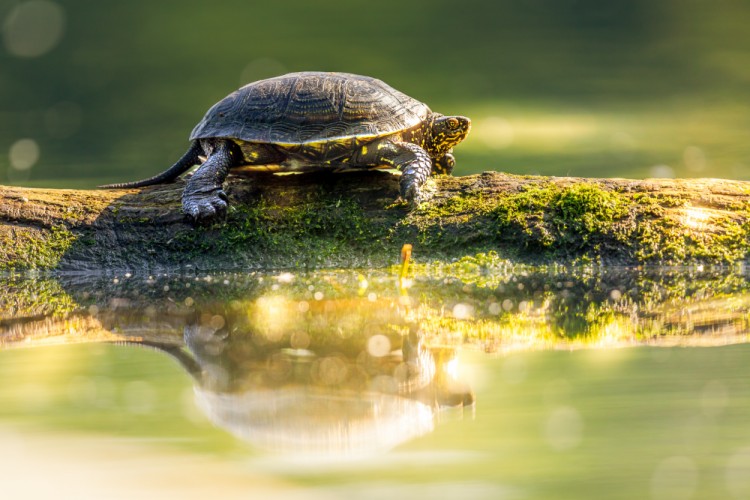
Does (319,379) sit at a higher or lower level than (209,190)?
lower

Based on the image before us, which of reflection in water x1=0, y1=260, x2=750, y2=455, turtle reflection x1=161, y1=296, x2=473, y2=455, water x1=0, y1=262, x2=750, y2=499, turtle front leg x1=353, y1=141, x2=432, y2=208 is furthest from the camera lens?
turtle front leg x1=353, y1=141, x2=432, y2=208

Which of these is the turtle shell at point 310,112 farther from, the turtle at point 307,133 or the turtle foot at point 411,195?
the turtle foot at point 411,195

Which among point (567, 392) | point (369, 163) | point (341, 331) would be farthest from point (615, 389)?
point (369, 163)

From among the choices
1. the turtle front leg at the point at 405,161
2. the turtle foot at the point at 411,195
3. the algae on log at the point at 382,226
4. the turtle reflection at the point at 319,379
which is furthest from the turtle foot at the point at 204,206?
the turtle reflection at the point at 319,379

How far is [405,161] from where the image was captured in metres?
6.69

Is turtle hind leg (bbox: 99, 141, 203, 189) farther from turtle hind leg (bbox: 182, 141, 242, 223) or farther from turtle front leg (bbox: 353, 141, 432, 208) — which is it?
turtle front leg (bbox: 353, 141, 432, 208)

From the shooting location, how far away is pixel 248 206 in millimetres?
6941

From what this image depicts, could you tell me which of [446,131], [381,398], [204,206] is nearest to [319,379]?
[381,398]

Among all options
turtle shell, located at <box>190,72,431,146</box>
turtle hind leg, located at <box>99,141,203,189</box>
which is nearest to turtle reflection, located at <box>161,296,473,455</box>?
turtle shell, located at <box>190,72,431,146</box>

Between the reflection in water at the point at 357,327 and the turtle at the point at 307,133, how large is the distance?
0.82 m

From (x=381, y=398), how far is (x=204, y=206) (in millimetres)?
4624

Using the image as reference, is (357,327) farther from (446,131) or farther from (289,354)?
(446,131)

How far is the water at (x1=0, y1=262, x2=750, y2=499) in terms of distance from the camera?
5.33 ft

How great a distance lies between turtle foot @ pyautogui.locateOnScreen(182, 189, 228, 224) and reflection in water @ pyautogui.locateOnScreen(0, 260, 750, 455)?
62 cm
